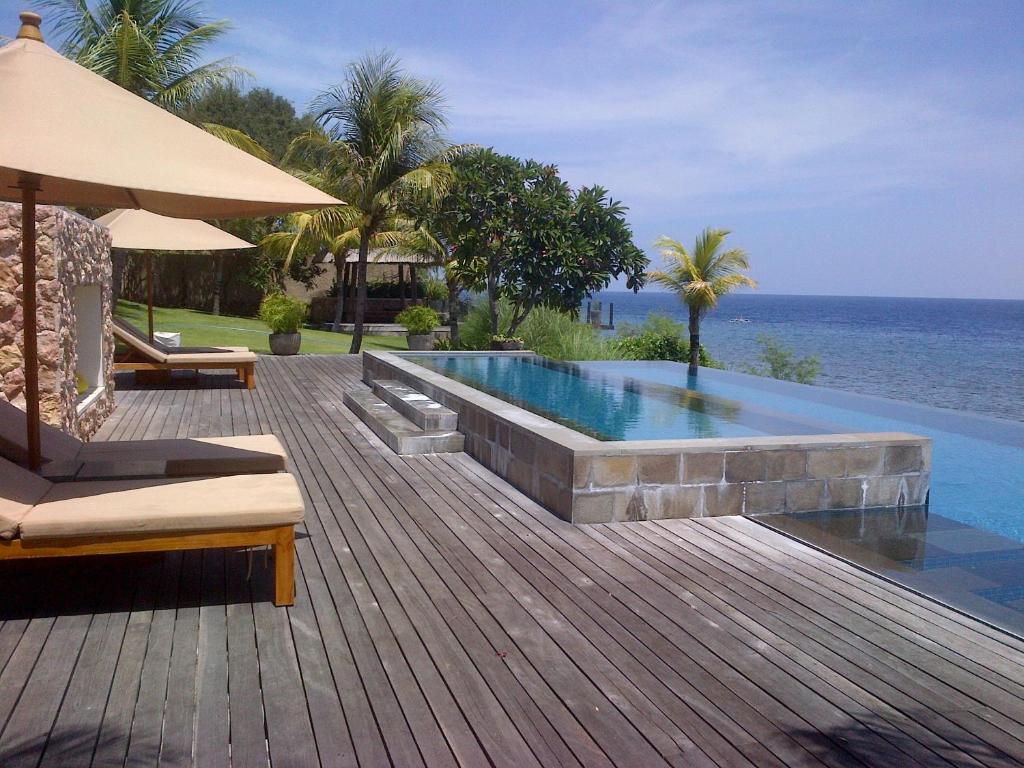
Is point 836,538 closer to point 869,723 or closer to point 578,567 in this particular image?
point 578,567

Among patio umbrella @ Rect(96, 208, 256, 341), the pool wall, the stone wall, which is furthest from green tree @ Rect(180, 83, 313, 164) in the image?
the pool wall

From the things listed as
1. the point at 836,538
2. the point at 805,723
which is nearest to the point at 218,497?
the point at 805,723

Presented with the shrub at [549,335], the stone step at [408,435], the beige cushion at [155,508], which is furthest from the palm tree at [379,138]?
the beige cushion at [155,508]

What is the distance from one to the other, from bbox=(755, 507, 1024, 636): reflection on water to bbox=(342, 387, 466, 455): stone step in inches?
111

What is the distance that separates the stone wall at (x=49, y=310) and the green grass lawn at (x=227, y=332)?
421 inches

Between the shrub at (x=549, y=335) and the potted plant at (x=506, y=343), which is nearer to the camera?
the shrub at (x=549, y=335)

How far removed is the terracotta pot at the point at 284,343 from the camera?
16375mm

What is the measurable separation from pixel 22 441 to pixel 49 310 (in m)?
2.32

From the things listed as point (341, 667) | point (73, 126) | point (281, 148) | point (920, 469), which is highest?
point (281, 148)

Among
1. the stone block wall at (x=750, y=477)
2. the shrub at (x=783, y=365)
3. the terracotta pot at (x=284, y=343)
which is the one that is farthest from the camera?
the shrub at (x=783, y=365)

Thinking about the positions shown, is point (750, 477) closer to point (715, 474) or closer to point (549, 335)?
point (715, 474)

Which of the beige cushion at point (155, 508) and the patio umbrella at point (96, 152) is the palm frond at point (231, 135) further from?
the beige cushion at point (155, 508)

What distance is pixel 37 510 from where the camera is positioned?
3447 millimetres

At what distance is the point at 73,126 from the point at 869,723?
137 inches
